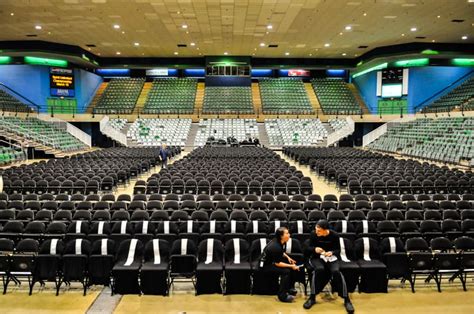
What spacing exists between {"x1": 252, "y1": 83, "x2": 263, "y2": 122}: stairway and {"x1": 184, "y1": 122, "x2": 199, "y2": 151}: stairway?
670cm

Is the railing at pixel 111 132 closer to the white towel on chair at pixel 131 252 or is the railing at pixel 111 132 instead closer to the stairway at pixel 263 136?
the stairway at pixel 263 136

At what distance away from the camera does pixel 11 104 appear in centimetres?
3127

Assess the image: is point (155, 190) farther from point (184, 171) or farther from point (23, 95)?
point (23, 95)

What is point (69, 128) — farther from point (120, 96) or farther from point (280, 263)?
point (280, 263)

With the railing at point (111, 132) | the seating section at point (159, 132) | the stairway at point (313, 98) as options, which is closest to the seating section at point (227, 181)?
the seating section at point (159, 132)

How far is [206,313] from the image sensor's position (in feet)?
18.3

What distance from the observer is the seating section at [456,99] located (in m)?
31.0

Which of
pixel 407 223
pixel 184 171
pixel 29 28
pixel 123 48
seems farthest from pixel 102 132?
pixel 407 223


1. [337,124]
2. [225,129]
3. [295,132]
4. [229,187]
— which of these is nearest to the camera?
[229,187]

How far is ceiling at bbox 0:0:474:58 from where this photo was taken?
20797 millimetres

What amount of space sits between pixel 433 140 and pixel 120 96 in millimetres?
30840

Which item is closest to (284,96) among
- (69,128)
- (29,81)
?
(69,128)

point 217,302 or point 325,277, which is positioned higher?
point 325,277

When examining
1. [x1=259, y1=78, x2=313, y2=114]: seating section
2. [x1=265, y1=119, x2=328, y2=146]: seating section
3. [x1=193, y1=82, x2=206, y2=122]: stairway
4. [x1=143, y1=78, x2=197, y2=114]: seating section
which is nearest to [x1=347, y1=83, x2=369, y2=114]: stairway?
[x1=259, y1=78, x2=313, y2=114]: seating section
